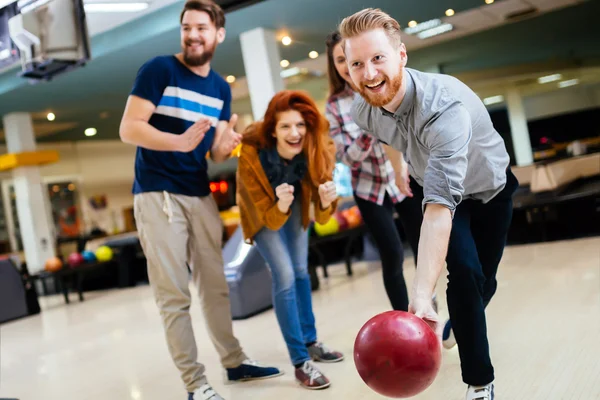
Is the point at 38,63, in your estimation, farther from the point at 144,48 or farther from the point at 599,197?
the point at 599,197

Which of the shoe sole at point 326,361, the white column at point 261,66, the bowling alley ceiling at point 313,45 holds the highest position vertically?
the bowling alley ceiling at point 313,45

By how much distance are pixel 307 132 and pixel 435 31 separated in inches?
312

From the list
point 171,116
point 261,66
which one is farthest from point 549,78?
point 171,116

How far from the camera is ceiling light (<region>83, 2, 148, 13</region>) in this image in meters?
6.99

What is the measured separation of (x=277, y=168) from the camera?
9.54ft

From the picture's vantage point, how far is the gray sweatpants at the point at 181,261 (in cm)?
263

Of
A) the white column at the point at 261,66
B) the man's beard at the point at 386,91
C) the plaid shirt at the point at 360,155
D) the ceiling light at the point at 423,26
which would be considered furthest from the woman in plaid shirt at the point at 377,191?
the ceiling light at the point at 423,26

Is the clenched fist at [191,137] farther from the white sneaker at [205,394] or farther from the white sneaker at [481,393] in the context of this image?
the white sneaker at [481,393]

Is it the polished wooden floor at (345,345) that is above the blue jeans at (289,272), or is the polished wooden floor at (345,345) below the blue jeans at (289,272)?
below

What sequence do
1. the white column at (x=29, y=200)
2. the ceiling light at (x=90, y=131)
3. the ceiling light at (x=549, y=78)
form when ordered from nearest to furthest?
the white column at (x=29, y=200) < the ceiling light at (x=549, y=78) < the ceiling light at (x=90, y=131)

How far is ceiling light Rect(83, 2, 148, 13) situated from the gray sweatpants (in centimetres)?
493

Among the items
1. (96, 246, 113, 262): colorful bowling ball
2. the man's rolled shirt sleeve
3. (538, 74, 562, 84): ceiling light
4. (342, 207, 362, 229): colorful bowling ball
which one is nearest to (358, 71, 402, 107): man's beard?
the man's rolled shirt sleeve

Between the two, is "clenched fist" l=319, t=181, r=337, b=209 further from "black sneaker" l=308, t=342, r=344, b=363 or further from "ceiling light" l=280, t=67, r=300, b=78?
"ceiling light" l=280, t=67, r=300, b=78

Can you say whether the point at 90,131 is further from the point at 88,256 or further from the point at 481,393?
the point at 481,393
